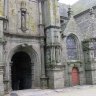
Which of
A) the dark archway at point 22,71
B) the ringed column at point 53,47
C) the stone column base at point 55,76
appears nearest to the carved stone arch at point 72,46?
the ringed column at point 53,47

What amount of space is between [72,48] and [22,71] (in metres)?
6.30

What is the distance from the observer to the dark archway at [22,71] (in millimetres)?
19453

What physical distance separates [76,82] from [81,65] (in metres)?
2.05

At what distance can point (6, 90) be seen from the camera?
15.7 meters

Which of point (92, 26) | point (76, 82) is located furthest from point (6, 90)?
point (92, 26)

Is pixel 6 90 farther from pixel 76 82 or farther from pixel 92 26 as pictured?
pixel 92 26

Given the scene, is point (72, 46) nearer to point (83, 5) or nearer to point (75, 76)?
point (75, 76)

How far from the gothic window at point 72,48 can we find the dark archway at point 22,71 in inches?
202

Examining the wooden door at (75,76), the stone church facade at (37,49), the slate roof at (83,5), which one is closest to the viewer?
the stone church facade at (37,49)

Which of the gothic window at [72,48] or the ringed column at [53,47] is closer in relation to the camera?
the ringed column at [53,47]

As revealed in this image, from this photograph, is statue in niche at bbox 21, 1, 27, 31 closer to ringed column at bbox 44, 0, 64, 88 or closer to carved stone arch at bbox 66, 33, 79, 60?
ringed column at bbox 44, 0, 64, 88

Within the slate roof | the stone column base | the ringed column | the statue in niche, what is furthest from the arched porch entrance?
the slate roof

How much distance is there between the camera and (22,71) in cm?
2077

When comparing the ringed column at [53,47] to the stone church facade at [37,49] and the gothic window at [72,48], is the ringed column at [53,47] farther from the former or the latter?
the gothic window at [72,48]
